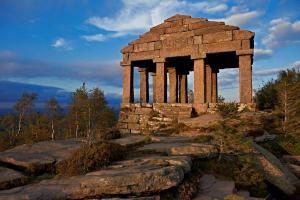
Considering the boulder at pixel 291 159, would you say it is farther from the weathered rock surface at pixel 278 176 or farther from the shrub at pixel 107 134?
the shrub at pixel 107 134

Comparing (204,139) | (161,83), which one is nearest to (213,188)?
(204,139)

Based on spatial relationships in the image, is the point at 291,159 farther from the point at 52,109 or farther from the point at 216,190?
the point at 52,109

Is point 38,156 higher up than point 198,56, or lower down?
lower down

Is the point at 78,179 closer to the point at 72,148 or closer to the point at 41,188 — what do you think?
the point at 41,188

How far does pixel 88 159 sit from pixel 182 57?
14360 millimetres

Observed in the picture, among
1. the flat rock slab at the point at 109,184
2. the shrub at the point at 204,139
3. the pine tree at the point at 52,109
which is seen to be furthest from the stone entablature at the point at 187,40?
the pine tree at the point at 52,109

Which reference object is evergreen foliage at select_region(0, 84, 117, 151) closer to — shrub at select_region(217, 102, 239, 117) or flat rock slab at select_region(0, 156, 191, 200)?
shrub at select_region(217, 102, 239, 117)

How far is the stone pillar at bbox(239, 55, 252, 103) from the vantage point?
18.1 metres

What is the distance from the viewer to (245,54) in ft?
59.8

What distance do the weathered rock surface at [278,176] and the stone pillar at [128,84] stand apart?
1239 centimetres

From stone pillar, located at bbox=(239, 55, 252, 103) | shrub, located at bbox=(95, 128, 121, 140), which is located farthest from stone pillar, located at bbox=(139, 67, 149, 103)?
shrub, located at bbox=(95, 128, 121, 140)

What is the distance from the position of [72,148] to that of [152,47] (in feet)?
41.1

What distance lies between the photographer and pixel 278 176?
10977 millimetres

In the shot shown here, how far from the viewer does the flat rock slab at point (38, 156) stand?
8852 mm
